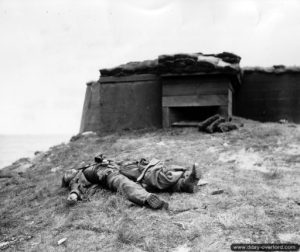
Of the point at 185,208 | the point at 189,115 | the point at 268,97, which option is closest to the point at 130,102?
the point at 189,115

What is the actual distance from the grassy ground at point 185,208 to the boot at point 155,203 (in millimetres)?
74

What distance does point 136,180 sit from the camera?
502cm

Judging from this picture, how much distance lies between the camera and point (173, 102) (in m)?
9.62

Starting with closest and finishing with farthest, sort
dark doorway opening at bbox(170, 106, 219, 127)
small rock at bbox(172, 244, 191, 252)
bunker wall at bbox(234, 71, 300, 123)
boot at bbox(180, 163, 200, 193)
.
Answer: small rock at bbox(172, 244, 191, 252)
boot at bbox(180, 163, 200, 193)
dark doorway opening at bbox(170, 106, 219, 127)
bunker wall at bbox(234, 71, 300, 123)

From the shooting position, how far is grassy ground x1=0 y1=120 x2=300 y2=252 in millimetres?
3582

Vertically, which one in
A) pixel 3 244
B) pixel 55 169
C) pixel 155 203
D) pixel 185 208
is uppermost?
pixel 155 203

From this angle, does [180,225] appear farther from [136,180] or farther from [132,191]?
[136,180]

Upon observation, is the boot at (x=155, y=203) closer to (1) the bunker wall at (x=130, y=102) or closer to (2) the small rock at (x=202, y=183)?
(2) the small rock at (x=202, y=183)

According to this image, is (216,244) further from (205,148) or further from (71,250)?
(205,148)

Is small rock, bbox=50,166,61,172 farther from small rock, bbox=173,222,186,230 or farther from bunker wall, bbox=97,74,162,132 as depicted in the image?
small rock, bbox=173,222,186,230

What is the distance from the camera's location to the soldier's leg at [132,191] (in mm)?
4215

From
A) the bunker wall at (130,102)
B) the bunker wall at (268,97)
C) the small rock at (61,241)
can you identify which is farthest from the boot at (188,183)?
the bunker wall at (268,97)

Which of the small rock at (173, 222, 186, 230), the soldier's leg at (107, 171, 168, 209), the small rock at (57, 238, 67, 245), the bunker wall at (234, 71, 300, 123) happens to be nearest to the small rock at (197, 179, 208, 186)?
the soldier's leg at (107, 171, 168, 209)

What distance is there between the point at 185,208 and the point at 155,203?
15.0 inches
